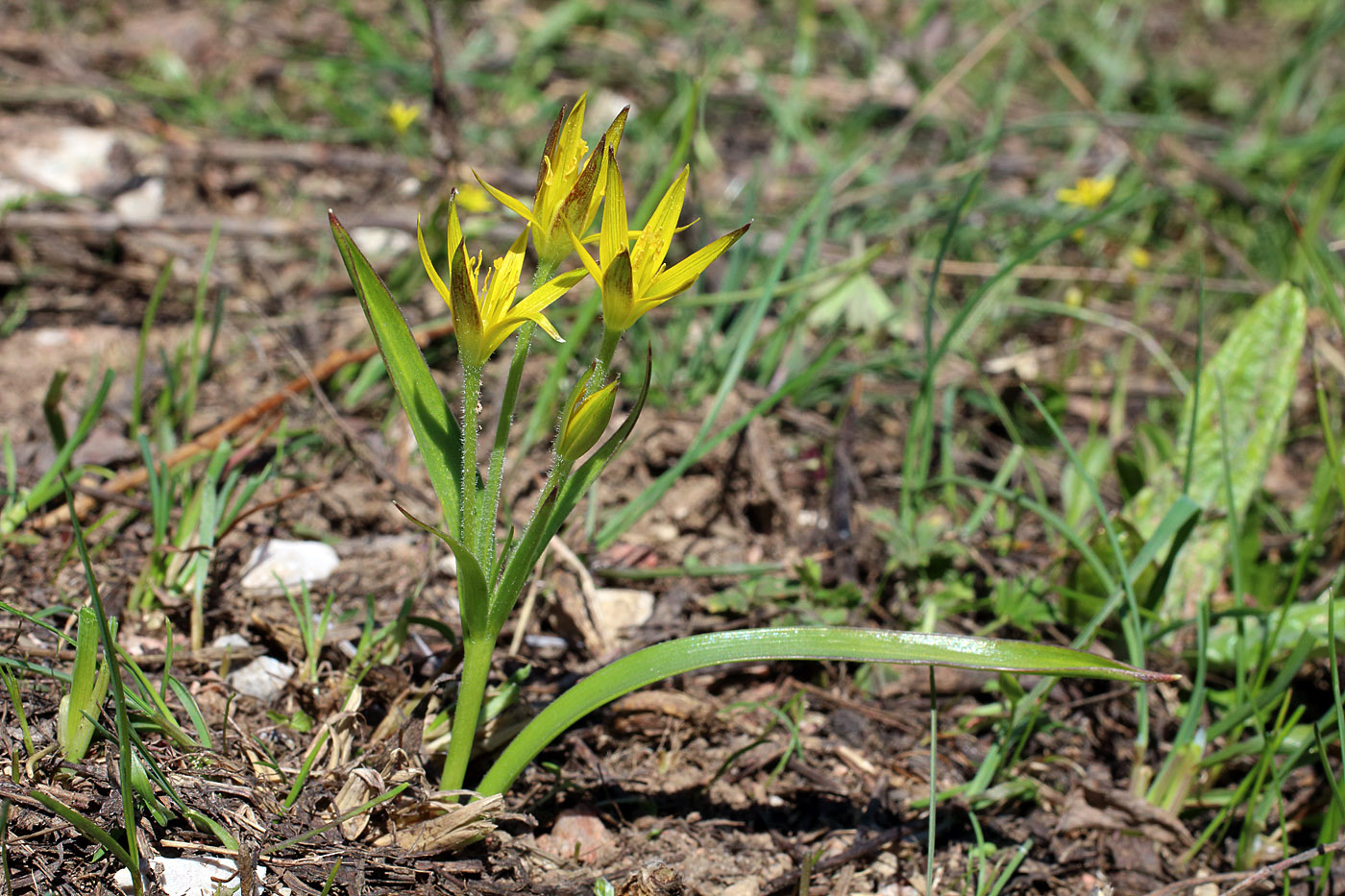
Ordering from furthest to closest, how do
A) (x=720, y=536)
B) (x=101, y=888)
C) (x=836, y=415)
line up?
(x=836, y=415), (x=720, y=536), (x=101, y=888)

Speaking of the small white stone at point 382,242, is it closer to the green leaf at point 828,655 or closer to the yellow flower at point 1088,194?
the green leaf at point 828,655

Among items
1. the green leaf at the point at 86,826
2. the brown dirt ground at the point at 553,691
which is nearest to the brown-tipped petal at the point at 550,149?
the brown dirt ground at the point at 553,691

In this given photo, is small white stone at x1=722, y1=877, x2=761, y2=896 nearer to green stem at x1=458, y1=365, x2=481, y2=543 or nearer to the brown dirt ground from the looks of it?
the brown dirt ground

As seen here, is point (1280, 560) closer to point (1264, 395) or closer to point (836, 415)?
point (1264, 395)

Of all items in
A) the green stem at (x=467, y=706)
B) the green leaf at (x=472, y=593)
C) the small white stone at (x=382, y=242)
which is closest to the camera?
the green leaf at (x=472, y=593)

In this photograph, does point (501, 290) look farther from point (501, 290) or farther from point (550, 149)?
point (550, 149)

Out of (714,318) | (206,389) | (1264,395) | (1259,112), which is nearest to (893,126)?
(1259,112)
